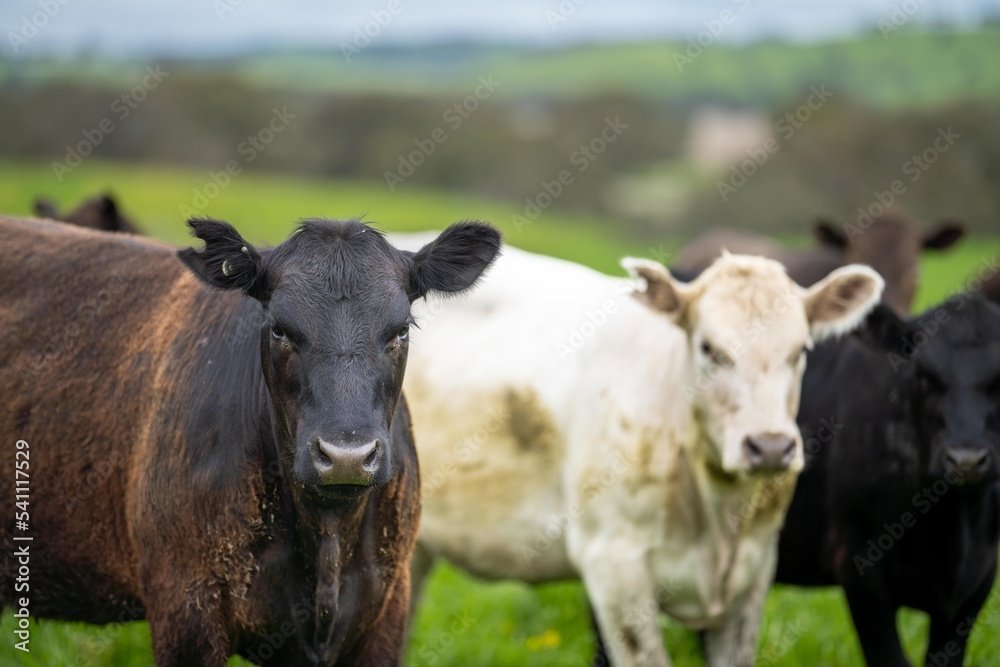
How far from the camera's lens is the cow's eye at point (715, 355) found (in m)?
5.15

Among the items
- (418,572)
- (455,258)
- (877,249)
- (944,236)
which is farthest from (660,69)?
(455,258)

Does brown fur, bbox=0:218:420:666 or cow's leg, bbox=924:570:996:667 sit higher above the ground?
brown fur, bbox=0:218:420:666

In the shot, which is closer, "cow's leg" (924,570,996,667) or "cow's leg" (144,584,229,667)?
"cow's leg" (144,584,229,667)

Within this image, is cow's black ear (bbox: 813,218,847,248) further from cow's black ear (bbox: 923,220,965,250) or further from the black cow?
the black cow

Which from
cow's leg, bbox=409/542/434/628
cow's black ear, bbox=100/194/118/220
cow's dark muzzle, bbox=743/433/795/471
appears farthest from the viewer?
cow's black ear, bbox=100/194/118/220

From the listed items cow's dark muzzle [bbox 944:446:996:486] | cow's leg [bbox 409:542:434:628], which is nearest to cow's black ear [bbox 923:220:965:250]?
cow's leg [bbox 409:542:434:628]

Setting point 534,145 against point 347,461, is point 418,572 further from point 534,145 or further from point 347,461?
point 534,145

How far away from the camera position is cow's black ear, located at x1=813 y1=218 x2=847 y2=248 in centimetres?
1226

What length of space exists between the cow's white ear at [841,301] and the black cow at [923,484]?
0.23 meters

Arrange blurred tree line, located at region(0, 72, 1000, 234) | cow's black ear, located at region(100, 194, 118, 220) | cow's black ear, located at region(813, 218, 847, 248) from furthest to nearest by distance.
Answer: blurred tree line, located at region(0, 72, 1000, 234)
cow's black ear, located at region(813, 218, 847, 248)
cow's black ear, located at region(100, 194, 118, 220)

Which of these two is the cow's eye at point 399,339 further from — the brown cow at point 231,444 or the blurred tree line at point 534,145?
the blurred tree line at point 534,145

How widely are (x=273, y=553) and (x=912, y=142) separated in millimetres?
29345

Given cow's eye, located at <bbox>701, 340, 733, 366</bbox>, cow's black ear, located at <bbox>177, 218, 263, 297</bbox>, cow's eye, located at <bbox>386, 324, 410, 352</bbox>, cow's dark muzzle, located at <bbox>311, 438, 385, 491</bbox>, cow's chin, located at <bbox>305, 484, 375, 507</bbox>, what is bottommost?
cow's eye, located at <bbox>701, 340, 733, 366</bbox>

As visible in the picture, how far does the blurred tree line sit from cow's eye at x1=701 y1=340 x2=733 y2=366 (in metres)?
24.1
